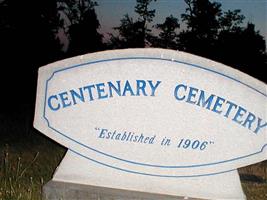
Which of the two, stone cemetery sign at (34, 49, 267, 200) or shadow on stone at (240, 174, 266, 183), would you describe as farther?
shadow on stone at (240, 174, 266, 183)

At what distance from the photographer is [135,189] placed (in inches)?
139

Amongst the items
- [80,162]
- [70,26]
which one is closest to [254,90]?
[80,162]

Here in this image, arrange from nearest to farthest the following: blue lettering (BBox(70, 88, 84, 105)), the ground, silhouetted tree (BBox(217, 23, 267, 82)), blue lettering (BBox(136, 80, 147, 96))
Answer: blue lettering (BBox(136, 80, 147, 96))
blue lettering (BBox(70, 88, 84, 105))
the ground
silhouetted tree (BBox(217, 23, 267, 82))

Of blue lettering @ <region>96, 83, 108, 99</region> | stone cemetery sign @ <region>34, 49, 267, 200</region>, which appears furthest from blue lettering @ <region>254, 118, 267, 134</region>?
blue lettering @ <region>96, 83, 108, 99</region>

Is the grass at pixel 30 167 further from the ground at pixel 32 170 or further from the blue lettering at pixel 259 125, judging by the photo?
the blue lettering at pixel 259 125

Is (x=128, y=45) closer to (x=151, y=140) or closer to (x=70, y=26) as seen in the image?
(x=70, y=26)

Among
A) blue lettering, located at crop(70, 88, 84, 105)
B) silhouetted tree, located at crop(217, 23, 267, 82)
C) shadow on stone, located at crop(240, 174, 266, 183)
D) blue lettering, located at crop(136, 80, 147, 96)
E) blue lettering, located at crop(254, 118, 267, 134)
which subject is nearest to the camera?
blue lettering, located at crop(254, 118, 267, 134)

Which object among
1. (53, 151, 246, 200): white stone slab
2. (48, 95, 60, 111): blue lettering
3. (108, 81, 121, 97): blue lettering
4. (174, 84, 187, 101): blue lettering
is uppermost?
(174, 84, 187, 101): blue lettering

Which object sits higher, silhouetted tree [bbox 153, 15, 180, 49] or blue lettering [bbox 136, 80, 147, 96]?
blue lettering [bbox 136, 80, 147, 96]

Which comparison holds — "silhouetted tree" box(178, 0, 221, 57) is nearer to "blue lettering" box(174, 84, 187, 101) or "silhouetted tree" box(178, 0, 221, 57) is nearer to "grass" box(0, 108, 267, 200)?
"grass" box(0, 108, 267, 200)

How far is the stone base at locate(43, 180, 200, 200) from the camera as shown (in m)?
3.45

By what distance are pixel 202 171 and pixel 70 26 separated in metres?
17.2

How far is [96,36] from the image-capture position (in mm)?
19656

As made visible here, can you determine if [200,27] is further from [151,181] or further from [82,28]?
[151,181]
